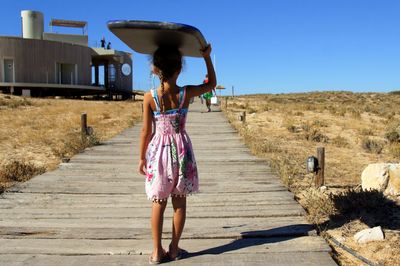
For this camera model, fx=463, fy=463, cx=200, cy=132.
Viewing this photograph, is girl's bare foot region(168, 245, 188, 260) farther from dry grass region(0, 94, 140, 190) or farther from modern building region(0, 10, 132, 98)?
modern building region(0, 10, 132, 98)

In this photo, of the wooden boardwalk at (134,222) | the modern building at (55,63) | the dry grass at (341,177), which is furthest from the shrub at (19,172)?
the modern building at (55,63)

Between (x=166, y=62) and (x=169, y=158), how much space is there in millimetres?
705

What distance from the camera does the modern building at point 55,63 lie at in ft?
124

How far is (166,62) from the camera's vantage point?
133 inches

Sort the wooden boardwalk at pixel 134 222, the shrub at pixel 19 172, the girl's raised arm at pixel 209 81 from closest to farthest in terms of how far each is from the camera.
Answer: the girl's raised arm at pixel 209 81
the wooden boardwalk at pixel 134 222
the shrub at pixel 19 172

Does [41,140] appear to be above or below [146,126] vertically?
below

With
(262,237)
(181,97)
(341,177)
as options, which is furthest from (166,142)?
(341,177)

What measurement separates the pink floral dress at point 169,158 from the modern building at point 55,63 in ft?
118

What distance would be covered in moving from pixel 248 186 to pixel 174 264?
284cm

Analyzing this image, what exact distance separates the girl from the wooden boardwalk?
0.52 m

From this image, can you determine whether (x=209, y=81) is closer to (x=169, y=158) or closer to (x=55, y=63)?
(x=169, y=158)

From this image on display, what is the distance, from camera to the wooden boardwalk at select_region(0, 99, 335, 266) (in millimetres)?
3650

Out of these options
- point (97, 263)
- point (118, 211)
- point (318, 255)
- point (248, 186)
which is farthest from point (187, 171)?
point (248, 186)

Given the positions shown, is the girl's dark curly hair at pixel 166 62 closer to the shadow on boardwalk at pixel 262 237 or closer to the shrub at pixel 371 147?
the shadow on boardwalk at pixel 262 237
